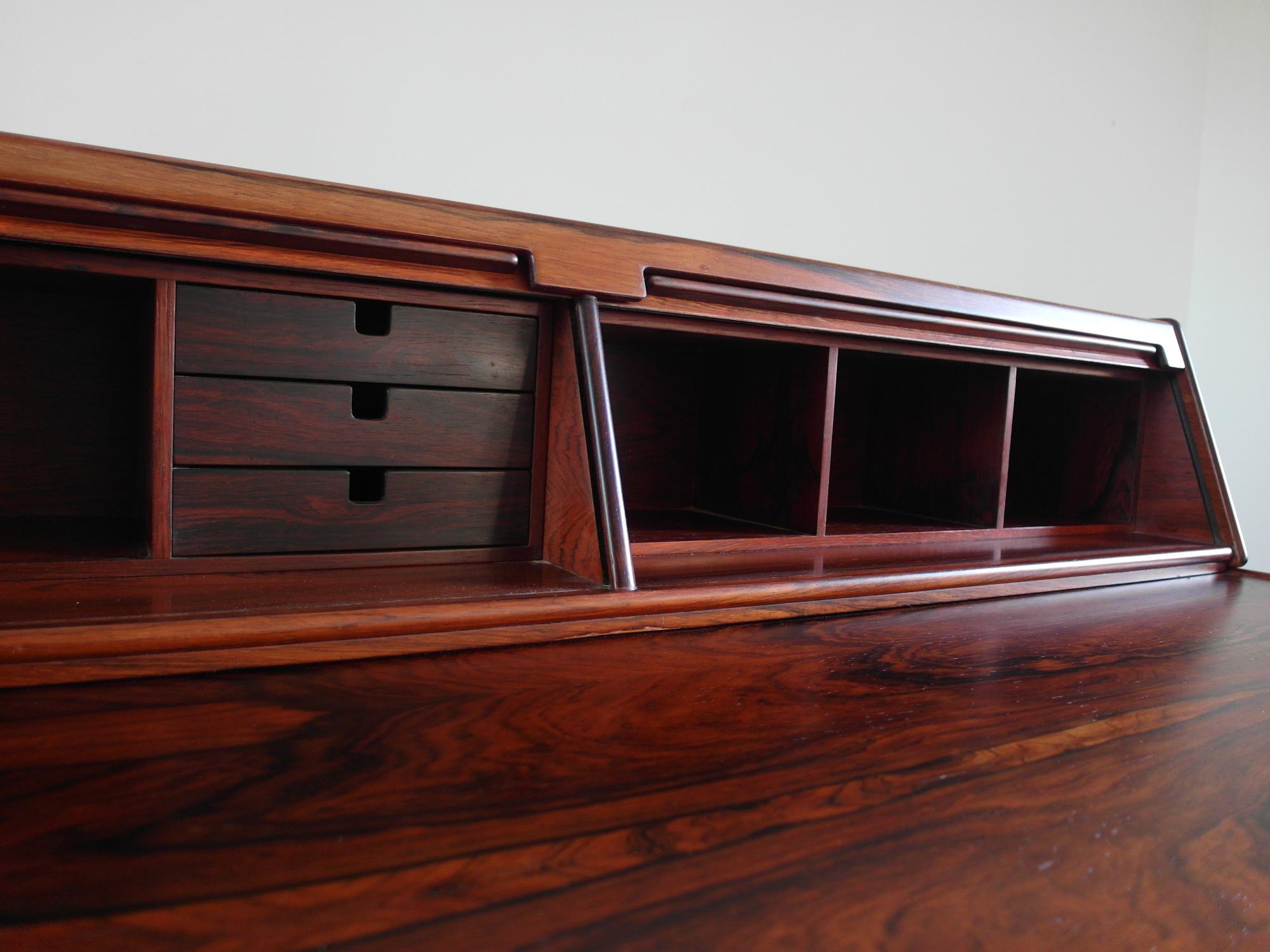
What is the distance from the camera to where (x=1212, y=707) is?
0.63 metres

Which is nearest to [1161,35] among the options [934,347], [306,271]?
[934,347]

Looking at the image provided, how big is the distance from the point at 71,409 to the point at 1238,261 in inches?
91.7

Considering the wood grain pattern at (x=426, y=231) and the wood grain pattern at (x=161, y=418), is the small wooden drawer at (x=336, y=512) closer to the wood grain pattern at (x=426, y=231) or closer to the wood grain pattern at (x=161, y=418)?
the wood grain pattern at (x=161, y=418)

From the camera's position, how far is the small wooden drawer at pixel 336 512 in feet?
2.33

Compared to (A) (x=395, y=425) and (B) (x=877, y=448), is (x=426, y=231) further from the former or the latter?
(B) (x=877, y=448)

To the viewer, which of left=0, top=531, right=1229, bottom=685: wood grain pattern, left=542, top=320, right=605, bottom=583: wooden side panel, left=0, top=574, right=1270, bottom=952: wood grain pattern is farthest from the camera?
left=542, top=320, right=605, bottom=583: wooden side panel

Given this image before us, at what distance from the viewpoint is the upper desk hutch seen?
24.6 inches

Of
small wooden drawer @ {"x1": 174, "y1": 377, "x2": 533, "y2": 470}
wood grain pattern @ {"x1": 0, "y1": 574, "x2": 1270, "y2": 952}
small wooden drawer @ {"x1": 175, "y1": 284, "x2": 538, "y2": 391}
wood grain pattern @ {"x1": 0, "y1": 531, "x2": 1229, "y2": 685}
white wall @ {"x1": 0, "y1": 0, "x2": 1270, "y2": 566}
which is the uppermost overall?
white wall @ {"x1": 0, "y1": 0, "x2": 1270, "y2": 566}

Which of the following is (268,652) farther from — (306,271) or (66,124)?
A: (66,124)

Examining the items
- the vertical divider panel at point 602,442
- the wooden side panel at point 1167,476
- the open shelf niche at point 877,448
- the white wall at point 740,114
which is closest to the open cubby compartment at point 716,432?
the open shelf niche at point 877,448

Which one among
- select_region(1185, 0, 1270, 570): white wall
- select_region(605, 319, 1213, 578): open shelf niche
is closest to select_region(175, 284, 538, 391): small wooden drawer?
select_region(605, 319, 1213, 578): open shelf niche

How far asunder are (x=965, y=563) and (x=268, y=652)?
758mm

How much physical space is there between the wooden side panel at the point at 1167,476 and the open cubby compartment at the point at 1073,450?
1 cm

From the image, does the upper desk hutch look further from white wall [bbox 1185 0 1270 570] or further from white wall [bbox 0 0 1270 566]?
white wall [bbox 1185 0 1270 570]
